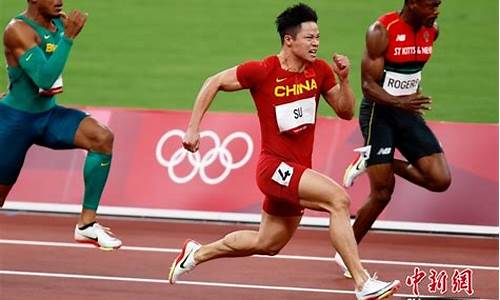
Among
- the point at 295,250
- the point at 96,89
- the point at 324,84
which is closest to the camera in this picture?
the point at 324,84

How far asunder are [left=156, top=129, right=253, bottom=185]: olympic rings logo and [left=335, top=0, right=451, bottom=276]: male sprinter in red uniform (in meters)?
2.48

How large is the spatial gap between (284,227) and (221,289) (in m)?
1.37

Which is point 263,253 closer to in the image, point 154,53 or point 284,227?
point 284,227

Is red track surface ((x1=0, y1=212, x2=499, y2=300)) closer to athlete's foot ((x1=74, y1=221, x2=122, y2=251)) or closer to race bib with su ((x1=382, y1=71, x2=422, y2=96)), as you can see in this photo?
athlete's foot ((x1=74, y1=221, x2=122, y2=251))

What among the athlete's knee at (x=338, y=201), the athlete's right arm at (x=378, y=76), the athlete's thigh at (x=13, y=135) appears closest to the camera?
the athlete's knee at (x=338, y=201)

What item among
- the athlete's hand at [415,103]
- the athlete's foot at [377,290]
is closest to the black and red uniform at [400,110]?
the athlete's hand at [415,103]

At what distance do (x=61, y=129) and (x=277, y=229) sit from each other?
2086 mm

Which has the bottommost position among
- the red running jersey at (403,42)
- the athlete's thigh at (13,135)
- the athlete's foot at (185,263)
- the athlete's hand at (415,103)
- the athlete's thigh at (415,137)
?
the athlete's foot at (185,263)

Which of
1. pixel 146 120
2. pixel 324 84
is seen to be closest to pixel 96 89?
pixel 146 120

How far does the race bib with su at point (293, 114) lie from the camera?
11.0 metres

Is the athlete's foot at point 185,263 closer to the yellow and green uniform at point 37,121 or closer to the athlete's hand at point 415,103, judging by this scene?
the yellow and green uniform at point 37,121

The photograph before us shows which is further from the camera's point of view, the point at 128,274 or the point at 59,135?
the point at 128,274

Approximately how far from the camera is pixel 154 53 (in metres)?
20.9

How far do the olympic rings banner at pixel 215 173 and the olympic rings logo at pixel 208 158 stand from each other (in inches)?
0.4
